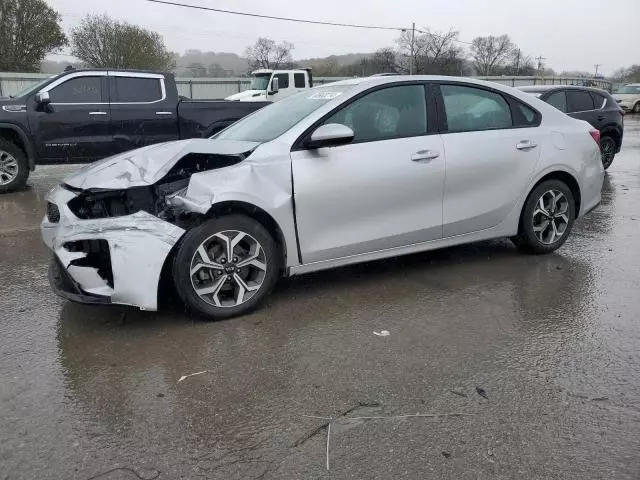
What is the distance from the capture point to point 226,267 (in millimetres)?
3809

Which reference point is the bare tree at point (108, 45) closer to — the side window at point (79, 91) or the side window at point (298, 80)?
the side window at point (298, 80)

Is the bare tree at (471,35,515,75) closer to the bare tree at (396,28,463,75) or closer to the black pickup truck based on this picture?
the bare tree at (396,28,463,75)

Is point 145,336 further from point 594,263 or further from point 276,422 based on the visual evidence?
point 594,263

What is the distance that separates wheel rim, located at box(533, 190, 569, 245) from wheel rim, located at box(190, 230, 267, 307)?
8.98 feet

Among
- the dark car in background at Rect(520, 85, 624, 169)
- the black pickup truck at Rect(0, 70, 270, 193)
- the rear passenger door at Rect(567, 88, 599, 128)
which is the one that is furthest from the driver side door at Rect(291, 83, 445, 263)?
the rear passenger door at Rect(567, 88, 599, 128)

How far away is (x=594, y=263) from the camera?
17.1ft

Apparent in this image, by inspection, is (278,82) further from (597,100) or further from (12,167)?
(12,167)

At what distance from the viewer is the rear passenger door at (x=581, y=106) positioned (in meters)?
10.8

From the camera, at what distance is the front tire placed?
17.0 ft

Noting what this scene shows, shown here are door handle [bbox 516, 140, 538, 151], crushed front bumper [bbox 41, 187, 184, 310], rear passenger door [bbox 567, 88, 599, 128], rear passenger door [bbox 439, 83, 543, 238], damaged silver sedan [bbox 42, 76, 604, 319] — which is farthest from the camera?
rear passenger door [bbox 567, 88, 599, 128]

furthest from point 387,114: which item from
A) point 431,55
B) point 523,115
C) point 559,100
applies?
point 431,55

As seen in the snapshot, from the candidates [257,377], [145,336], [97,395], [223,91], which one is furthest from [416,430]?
[223,91]

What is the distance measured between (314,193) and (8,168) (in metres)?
6.96

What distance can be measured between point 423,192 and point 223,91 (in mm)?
28583
